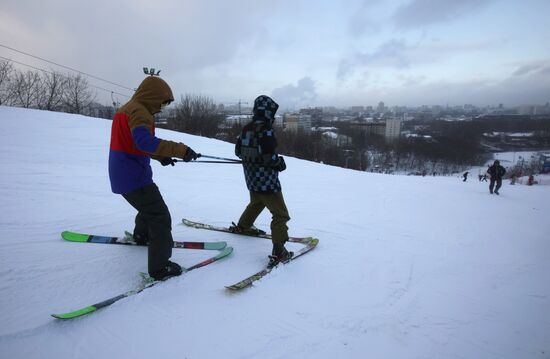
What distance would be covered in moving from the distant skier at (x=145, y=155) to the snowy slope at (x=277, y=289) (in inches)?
16.5

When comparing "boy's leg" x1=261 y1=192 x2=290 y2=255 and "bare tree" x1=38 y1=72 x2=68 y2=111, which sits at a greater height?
"bare tree" x1=38 y1=72 x2=68 y2=111

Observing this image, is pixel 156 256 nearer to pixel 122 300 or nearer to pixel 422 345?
pixel 122 300

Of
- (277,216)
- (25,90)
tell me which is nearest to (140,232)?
(277,216)

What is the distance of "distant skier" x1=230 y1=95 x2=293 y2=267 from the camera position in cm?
316

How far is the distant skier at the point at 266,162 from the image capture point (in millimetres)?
3164

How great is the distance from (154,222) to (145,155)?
0.61m

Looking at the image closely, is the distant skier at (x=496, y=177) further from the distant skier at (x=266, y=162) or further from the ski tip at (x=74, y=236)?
the ski tip at (x=74, y=236)

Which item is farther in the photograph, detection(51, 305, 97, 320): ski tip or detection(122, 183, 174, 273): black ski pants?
detection(122, 183, 174, 273): black ski pants

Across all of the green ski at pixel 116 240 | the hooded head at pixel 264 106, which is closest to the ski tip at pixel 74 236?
the green ski at pixel 116 240

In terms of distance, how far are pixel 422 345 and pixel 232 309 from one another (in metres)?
1.53

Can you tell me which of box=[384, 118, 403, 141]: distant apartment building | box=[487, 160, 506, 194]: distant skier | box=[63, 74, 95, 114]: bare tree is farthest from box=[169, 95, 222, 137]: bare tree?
box=[384, 118, 403, 141]: distant apartment building

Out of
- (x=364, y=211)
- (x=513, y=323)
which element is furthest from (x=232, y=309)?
(x=364, y=211)

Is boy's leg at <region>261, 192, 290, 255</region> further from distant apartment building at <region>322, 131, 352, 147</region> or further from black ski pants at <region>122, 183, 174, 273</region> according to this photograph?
Answer: distant apartment building at <region>322, 131, 352, 147</region>

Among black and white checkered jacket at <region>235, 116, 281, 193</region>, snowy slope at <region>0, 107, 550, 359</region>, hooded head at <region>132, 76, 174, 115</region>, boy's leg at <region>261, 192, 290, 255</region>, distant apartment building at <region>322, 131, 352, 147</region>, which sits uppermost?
distant apartment building at <region>322, 131, 352, 147</region>
